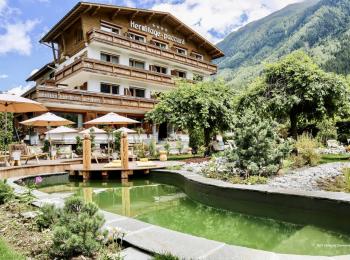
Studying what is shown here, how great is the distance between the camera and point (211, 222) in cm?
759

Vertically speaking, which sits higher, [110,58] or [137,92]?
[110,58]

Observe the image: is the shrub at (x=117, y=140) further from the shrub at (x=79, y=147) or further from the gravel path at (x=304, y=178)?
the gravel path at (x=304, y=178)

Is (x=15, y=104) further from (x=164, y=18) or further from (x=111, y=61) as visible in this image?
(x=164, y=18)

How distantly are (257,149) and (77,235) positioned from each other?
7.50 m

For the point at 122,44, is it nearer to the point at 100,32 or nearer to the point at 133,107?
the point at 100,32

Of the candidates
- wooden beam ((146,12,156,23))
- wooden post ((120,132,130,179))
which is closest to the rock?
wooden post ((120,132,130,179))

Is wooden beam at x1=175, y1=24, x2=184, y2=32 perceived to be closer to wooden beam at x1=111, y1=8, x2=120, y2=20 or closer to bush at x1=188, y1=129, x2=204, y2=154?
wooden beam at x1=111, y1=8, x2=120, y2=20

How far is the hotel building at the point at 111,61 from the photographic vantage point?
24.6 m

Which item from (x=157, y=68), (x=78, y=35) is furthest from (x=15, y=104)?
(x=157, y=68)

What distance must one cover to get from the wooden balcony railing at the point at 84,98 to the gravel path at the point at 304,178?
1666 centimetres

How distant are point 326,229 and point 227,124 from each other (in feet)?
43.9

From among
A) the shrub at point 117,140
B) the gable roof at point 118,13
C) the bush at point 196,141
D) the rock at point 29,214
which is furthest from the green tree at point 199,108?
the rock at point 29,214

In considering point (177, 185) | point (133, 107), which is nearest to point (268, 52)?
point (133, 107)

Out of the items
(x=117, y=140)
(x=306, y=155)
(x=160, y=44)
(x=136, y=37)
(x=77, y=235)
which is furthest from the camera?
(x=160, y=44)
